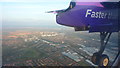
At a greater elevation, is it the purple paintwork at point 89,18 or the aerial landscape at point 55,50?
the purple paintwork at point 89,18

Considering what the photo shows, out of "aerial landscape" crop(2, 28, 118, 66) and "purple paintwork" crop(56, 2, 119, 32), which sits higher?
"purple paintwork" crop(56, 2, 119, 32)

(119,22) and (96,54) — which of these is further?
A: (96,54)

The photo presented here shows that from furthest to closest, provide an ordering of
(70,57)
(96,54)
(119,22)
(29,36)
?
(29,36), (70,57), (96,54), (119,22)

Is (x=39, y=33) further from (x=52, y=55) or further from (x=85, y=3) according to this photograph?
(x=85, y=3)

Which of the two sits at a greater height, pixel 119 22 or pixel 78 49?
pixel 119 22

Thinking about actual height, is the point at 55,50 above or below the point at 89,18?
below

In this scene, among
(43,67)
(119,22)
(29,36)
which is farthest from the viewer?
(29,36)

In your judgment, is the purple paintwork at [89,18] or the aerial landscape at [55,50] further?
the aerial landscape at [55,50]

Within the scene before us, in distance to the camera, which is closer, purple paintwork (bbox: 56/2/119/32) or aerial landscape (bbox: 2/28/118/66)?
purple paintwork (bbox: 56/2/119/32)

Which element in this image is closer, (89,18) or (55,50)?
(89,18)

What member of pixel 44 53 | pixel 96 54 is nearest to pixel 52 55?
pixel 44 53

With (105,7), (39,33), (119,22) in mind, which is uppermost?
(105,7)
